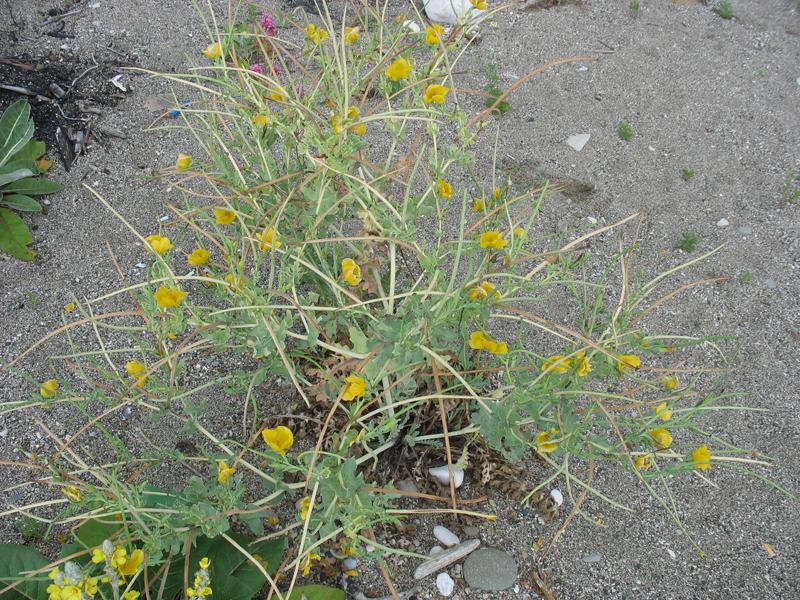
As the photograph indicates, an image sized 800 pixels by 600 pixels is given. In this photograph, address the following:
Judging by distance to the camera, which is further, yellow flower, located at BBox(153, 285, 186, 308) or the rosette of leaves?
the rosette of leaves

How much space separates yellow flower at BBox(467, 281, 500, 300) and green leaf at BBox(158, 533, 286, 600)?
26.7 inches

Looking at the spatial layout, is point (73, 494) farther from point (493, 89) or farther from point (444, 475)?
point (493, 89)

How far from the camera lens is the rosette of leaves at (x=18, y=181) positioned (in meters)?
2.05

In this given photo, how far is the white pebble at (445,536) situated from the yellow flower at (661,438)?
0.56 m

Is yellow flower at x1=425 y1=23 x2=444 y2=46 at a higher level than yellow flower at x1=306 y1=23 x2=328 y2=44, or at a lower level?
lower

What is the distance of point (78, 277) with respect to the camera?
6.73 ft

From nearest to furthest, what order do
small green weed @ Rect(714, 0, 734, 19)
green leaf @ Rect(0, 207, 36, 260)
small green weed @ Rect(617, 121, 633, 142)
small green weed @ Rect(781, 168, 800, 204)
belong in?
green leaf @ Rect(0, 207, 36, 260) < small green weed @ Rect(781, 168, 800, 204) < small green weed @ Rect(617, 121, 633, 142) < small green weed @ Rect(714, 0, 734, 19)

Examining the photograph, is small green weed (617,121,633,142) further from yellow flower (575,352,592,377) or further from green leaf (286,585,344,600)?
green leaf (286,585,344,600)

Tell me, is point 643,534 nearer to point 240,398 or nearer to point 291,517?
point 291,517

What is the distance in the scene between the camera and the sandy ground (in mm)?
1539

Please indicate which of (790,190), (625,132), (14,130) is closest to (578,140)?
(625,132)

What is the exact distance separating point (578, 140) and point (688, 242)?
62cm

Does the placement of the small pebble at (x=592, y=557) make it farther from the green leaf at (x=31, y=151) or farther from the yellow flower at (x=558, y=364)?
the green leaf at (x=31, y=151)

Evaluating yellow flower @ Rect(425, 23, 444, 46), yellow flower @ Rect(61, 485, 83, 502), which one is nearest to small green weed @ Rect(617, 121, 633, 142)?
yellow flower @ Rect(425, 23, 444, 46)
